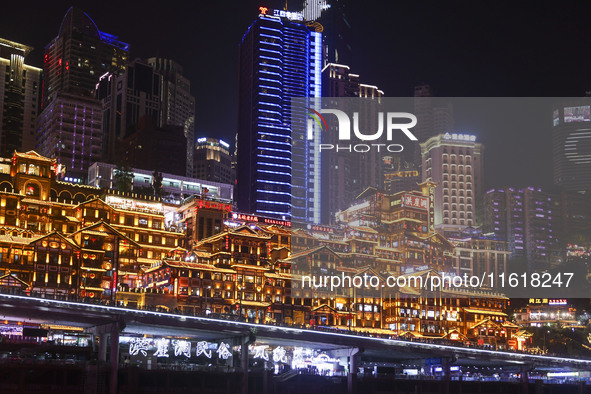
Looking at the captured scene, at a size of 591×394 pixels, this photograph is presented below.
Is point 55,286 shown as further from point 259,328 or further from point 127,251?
point 259,328

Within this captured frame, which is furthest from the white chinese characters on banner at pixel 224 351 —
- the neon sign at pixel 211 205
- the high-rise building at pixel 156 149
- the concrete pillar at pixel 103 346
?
the high-rise building at pixel 156 149

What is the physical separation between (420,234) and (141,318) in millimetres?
92574

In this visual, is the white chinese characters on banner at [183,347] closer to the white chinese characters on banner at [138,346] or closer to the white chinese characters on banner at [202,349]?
the white chinese characters on banner at [202,349]

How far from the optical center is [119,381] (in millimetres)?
72000

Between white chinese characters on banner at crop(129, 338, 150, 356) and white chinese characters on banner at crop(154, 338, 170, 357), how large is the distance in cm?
130

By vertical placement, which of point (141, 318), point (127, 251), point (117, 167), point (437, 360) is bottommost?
point (437, 360)

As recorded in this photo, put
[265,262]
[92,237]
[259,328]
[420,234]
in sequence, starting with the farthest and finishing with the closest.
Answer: [420,234], [265,262], [92,237], [259,328]

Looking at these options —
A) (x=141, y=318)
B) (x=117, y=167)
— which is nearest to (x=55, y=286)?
(x=141, y=318)

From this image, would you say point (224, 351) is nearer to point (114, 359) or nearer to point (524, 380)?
point (114, 359)

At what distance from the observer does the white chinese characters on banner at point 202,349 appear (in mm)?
90062

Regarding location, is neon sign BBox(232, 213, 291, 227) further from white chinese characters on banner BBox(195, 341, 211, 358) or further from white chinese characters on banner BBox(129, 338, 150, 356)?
white chinese characters on banner BBox(129, 338, 150, 356)

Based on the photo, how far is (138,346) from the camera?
3433 inches

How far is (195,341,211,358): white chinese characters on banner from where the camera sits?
90.1 metres

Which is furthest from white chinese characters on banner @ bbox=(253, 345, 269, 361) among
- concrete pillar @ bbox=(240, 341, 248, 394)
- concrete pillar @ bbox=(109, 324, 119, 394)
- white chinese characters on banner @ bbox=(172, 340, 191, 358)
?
concrete pillar @ bbox=(109, 324, 119, 394)
